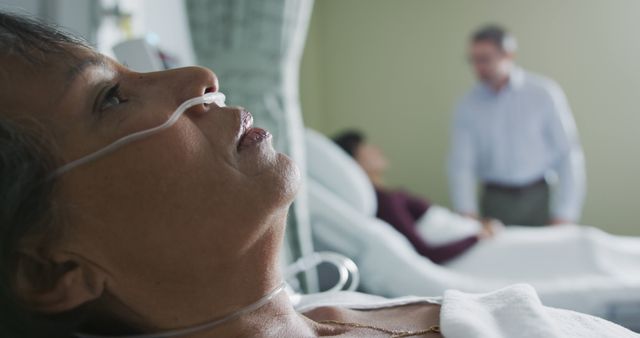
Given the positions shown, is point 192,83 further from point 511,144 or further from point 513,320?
point 511,144

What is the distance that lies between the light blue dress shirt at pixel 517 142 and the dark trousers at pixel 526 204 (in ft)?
0.15

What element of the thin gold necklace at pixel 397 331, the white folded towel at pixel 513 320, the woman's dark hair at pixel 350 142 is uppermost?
the white folded towel at pixel 513 320

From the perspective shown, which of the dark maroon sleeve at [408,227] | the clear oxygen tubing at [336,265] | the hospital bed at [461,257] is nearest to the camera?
the clear oxygen tubing at [336,265]

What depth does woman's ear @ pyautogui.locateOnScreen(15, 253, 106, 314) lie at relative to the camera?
813 mm

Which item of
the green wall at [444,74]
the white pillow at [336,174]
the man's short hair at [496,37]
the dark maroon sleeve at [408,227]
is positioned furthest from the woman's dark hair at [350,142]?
the green wall at [444,74]

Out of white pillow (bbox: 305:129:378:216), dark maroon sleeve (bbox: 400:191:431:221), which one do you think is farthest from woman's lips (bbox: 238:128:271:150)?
dark maroon sleeve (bbox: 400:191:431:221)

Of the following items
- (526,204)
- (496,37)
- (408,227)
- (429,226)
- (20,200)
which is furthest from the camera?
(526,204)

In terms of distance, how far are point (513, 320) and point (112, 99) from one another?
2.16 ft

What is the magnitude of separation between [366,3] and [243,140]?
4267 mm

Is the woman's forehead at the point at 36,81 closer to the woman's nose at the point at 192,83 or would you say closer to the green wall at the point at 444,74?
the woman's nose at the point at 192,83

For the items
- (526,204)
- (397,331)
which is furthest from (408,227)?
(397,331)

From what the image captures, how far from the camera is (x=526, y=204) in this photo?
12.2ft

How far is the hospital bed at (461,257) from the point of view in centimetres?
210

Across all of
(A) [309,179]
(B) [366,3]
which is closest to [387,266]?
(A) [309,179]
